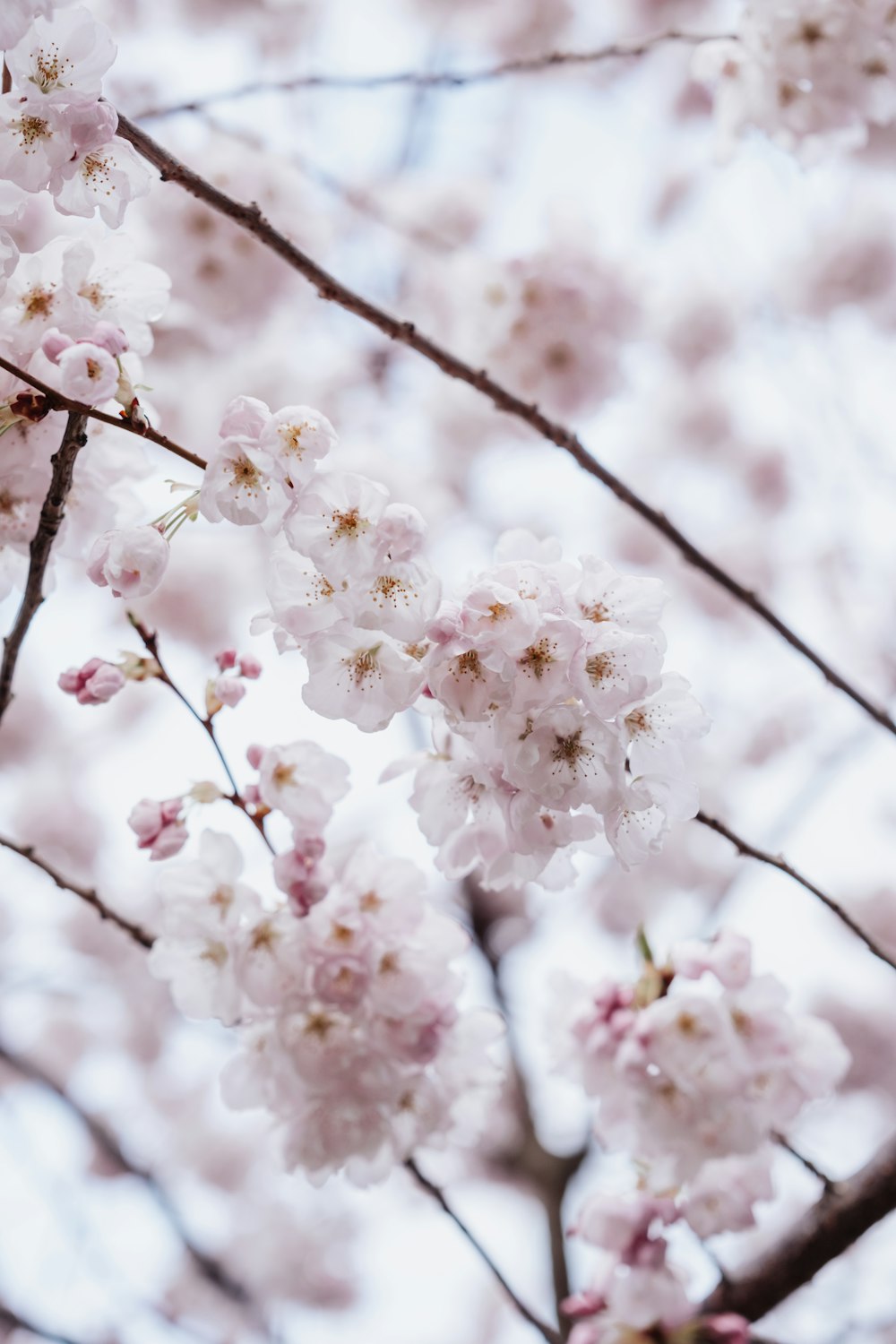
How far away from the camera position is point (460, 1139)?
130cm

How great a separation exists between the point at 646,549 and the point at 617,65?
204cm

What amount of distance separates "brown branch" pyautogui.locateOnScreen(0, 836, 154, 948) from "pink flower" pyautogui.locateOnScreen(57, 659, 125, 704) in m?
0.20

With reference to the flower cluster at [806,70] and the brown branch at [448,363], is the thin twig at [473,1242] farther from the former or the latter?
the flower cluster at [806,70]

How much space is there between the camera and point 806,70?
1.88 meters

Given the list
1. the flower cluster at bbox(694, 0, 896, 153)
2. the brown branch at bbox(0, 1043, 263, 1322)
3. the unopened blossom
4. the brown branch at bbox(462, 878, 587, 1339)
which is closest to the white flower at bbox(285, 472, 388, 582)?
the unopened blossom

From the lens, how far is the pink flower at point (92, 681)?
0.96m

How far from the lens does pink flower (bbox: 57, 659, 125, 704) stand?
3.16ft

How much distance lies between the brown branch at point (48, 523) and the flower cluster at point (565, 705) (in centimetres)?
30

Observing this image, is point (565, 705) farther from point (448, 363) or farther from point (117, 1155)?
point (117, 1155)

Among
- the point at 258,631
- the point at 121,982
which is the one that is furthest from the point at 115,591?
the point at 121,982

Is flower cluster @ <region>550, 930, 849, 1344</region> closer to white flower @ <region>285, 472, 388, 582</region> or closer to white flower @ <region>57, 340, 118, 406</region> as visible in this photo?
white flower @ <region>285, 472, 388, 582</region>

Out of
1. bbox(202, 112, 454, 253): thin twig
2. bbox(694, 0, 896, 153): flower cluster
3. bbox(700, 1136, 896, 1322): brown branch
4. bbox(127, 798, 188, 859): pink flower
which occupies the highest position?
bbox(202, 112, 454, 253): thin twig

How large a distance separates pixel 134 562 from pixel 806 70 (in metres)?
1.71

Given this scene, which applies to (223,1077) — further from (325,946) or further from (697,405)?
(697,405)
